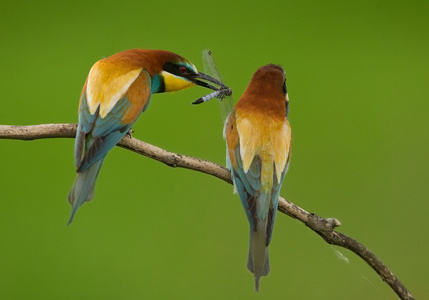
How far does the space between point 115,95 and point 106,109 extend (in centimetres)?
8

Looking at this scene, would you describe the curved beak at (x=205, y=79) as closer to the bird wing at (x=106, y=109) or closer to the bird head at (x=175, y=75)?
the bird head at (x=175, y=75)

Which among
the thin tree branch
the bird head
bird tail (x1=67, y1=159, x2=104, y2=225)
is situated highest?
the bird head

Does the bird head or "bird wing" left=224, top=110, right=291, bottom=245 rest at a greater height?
the bird head

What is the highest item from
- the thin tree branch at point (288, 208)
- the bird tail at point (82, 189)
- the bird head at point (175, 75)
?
the bird head at point (175, 75)

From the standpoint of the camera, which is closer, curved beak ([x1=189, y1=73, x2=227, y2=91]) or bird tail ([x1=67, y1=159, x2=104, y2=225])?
bird tail ([x1=67, y1=159, x2=104, y2=225])

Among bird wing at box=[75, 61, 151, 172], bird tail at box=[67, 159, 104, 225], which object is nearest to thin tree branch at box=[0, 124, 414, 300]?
bird wing at box=[75, 61, 151, 172]

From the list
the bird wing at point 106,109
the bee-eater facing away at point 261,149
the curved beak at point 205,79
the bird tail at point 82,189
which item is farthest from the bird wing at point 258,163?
the bird tail at point 82,189

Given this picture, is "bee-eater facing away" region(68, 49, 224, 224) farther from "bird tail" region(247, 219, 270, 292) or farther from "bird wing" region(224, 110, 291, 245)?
"bird tail" region(247, 219, 270, 292)

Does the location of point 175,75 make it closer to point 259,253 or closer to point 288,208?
point 288,208

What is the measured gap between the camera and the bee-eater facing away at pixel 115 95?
1134 millimetres

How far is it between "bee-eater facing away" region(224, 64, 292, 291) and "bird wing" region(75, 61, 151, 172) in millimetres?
263

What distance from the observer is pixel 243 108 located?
148 cm

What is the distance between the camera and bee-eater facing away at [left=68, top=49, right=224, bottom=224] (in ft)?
3.72

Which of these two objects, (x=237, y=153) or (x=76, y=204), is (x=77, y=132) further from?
(x=237, y=153)
